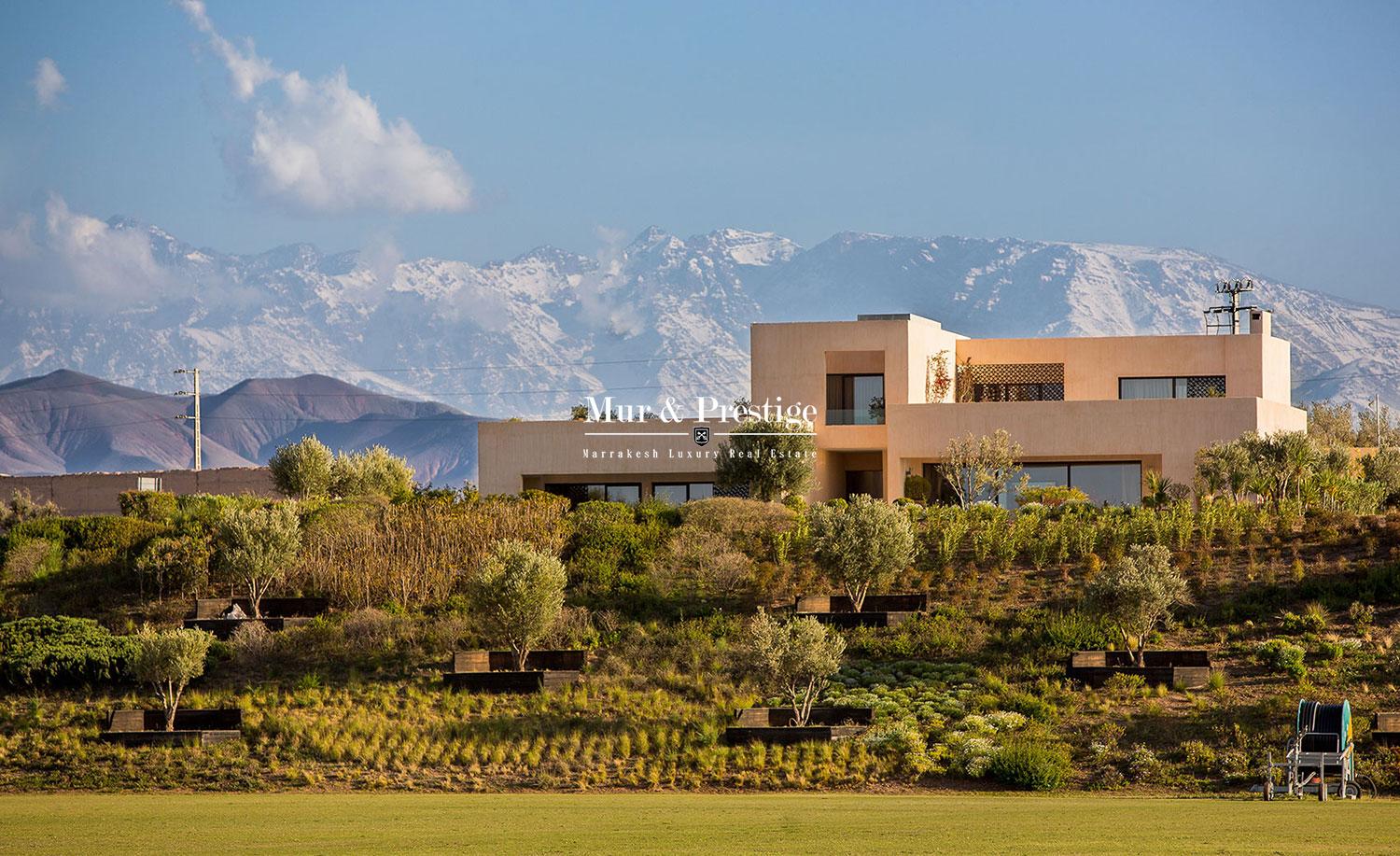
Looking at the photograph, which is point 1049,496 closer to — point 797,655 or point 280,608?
point 797,655

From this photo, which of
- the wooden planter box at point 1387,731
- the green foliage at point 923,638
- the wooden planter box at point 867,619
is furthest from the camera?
the wooden planter box at point 867,619

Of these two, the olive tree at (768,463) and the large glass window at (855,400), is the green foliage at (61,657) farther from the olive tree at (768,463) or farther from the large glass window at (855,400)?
the large glass window at (855,400)

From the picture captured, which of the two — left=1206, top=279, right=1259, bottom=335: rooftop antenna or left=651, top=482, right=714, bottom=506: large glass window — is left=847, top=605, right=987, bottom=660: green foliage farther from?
left=1206, top=279, right=1259, bottom=335: rooftop antenna

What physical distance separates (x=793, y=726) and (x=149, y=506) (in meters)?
23.6

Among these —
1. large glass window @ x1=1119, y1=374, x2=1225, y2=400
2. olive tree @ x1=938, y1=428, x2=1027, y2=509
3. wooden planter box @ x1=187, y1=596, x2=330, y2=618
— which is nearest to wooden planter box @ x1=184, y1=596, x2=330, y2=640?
wooden planter box @ x1=187, y1=596, x2=330, y2=618

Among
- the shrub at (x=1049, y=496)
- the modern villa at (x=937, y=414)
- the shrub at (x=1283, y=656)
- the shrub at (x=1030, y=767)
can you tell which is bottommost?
the shrub at (x=1030, y=767)

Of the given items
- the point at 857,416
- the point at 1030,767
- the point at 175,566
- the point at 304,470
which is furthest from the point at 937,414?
the point at 1030,767

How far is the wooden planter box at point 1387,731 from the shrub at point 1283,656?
288 cm

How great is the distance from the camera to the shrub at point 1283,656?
89.6 ft

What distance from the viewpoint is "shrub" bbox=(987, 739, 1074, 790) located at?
2406cm

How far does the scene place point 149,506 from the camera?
4412cm

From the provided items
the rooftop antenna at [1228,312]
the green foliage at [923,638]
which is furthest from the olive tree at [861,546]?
the rooftop antenna at [1228,312]

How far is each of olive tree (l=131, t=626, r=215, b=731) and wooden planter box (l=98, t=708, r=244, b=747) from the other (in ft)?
0.71

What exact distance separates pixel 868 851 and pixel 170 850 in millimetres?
6862
